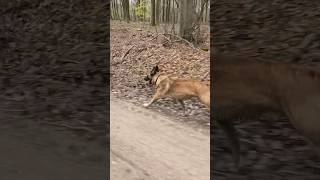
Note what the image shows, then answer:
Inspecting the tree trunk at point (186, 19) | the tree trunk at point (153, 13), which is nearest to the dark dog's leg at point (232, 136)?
the tree trunk at point (186, 19)

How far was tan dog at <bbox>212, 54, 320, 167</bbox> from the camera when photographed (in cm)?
419

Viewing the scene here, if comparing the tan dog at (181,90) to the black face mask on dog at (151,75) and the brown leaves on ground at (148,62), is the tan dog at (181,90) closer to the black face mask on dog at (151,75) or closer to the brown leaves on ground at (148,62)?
the brown leaves on ground at (148,62)

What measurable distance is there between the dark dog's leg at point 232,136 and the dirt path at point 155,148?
0.34 metres

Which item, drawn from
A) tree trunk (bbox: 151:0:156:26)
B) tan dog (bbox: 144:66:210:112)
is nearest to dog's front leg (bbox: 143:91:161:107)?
tan dog (bbox: 144:66:210:112)

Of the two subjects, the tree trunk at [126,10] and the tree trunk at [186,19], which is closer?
the tree trunk at [186,19]

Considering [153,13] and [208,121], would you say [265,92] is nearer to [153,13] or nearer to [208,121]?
[208,121]

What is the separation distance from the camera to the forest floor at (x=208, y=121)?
5.14m

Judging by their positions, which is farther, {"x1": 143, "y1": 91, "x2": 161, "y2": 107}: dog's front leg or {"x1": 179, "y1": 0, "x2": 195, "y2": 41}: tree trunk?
{"x1": 179, "y1": 0, "x2": 195, "y2": 41}: tree trunk

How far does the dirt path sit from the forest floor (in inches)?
9.4

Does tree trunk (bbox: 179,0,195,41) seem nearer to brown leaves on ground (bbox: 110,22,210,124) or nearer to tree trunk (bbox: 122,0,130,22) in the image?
brown leaves on ground (bbox: 110,22,210,124)

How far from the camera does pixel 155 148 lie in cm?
630

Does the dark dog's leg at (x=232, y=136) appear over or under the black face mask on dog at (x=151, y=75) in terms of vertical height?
under

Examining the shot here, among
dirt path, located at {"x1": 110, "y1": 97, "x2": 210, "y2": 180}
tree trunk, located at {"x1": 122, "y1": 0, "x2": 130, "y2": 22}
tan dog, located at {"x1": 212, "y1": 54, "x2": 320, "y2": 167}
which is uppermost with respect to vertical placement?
tree trunk, located at {"x1": 122, "y1": 0, "x2": 130, "y2": 22}

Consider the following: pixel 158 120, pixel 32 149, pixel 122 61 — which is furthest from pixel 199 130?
pixel 122 61
